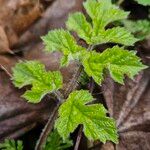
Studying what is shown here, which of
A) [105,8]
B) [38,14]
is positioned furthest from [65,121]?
[38,14]

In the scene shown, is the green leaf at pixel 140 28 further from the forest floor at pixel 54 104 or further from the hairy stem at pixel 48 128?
the hairy stem at pixel 48 128

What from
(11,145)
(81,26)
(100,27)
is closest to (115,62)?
(100,27)

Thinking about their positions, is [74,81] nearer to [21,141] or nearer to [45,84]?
[45,84]

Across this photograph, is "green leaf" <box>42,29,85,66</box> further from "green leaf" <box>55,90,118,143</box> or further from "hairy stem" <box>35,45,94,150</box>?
"green leaf" <box>55,90,118,143</box>

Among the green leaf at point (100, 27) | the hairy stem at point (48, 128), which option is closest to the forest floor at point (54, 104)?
the hairy stem at point (48, 128)

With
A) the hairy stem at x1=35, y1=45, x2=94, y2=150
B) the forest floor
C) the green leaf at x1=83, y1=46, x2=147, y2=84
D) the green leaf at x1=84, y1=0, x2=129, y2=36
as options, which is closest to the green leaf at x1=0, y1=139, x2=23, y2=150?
the forest floor
